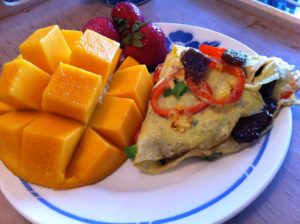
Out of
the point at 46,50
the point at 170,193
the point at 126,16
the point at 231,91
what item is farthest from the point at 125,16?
the point at 170,193

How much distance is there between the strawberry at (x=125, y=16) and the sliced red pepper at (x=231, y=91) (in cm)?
47

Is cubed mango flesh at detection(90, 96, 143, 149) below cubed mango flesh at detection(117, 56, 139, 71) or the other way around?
below

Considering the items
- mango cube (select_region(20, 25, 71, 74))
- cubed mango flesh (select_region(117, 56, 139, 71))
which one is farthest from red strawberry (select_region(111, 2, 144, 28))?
mango cube (select_region(20, 25, 71, 74))

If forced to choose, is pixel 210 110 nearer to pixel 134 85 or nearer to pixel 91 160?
pixel 134 85

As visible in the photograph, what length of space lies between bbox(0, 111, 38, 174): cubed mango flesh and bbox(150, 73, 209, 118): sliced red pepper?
0.39m

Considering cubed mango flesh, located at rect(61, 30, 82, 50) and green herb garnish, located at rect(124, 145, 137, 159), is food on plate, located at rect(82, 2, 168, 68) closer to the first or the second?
cubed mango flesh, located at rect(61, 30, 82, 50)

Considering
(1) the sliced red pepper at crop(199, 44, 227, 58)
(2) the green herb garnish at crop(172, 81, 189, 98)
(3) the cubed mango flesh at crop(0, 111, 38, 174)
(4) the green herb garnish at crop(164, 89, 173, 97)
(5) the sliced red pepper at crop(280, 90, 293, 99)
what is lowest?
(3) the cubed mango flesh at crop(0, 111, 38, 174)

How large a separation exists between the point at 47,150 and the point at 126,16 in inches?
26.8

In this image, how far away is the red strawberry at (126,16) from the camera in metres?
1.39

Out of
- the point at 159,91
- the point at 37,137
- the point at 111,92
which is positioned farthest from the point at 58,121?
the point at 159,91

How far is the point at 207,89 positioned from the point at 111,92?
13.4 inches

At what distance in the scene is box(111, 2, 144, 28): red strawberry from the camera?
1389 mm

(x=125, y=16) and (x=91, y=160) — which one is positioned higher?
(x=125, y=16)

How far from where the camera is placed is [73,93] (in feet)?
3.37
